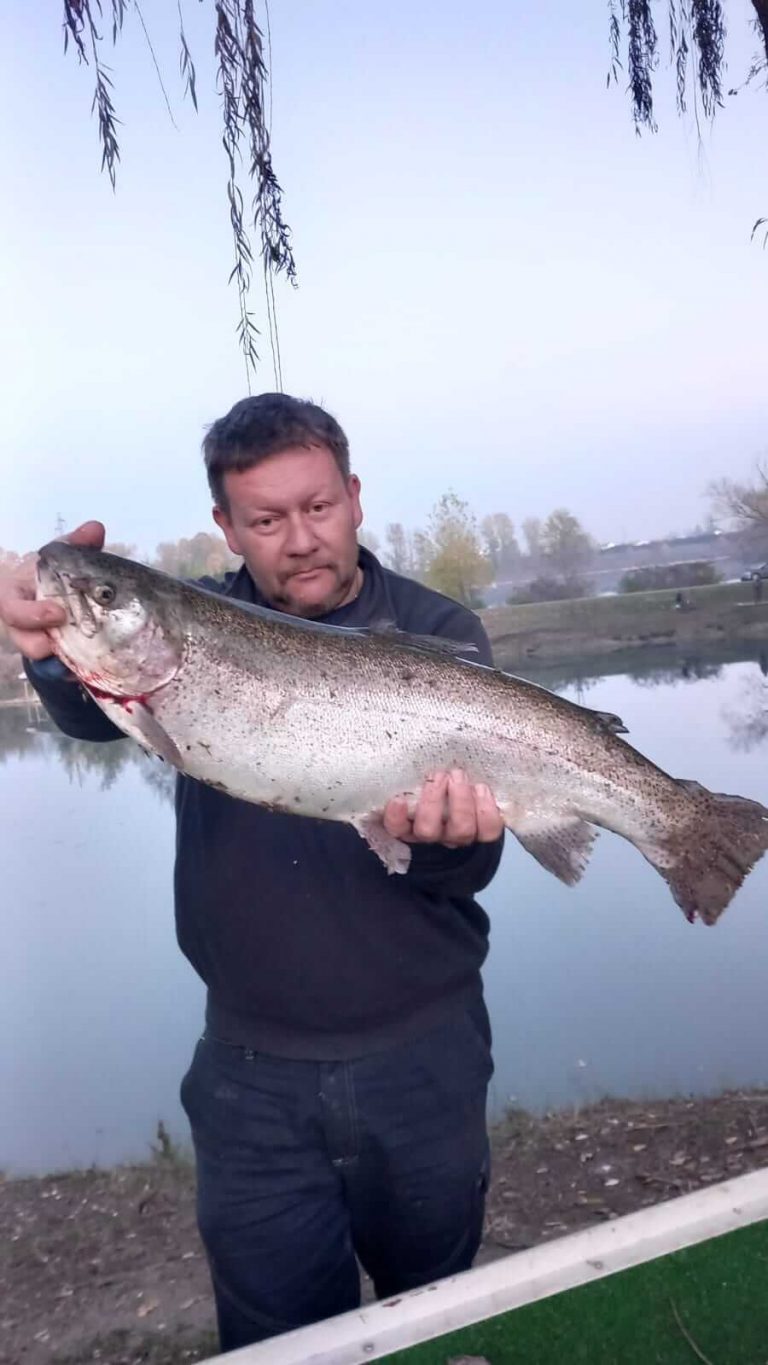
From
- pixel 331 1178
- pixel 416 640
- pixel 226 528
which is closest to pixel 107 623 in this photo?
pixel 226 528

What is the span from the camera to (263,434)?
2.35 meters

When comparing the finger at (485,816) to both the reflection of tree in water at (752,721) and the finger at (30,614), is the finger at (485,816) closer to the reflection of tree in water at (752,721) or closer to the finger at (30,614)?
the finger at (30,614)

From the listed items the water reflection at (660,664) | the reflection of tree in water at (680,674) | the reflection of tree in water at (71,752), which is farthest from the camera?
the reflection of tree in water at (680,674)

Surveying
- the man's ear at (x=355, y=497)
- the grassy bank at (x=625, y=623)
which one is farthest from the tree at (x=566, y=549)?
the man's ear at (x=355, y=497)

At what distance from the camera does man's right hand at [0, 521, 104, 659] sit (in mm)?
2076

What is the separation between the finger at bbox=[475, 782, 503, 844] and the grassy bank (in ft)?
15.3

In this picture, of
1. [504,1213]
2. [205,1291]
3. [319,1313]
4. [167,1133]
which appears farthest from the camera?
[167,1133]

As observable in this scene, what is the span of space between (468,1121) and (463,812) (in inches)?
27.7

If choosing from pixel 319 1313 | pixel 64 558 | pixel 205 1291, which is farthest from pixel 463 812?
pixel 205 1291

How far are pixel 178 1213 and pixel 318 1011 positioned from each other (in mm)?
2749

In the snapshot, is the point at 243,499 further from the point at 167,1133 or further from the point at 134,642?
the point at 167,1133

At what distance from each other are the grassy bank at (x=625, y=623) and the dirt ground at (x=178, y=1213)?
3.11 metres

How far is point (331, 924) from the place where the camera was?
7.53ft

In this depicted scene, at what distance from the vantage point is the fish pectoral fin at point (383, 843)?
2182 mm
